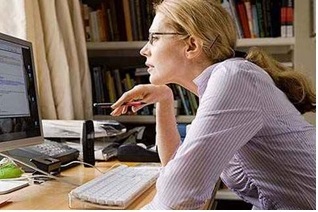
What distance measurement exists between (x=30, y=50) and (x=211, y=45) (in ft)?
2.18

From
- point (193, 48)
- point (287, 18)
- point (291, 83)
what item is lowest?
point (291, 83)

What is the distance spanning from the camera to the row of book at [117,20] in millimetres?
2492

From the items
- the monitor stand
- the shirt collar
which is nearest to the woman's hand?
the monitor stand

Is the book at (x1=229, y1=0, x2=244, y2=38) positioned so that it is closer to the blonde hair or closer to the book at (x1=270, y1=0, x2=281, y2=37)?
the book at (x1=270, y1=0, x2=281, y2=37)

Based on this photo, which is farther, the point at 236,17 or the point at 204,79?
the point at 236,17

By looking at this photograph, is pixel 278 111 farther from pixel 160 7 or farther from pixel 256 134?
pixel 160 7

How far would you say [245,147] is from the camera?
3.43 feet

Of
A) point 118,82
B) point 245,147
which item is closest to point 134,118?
point 118,82

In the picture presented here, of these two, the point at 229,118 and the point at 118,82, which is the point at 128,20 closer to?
the point at 118,82

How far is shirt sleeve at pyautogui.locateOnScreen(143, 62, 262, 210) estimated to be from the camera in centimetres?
86

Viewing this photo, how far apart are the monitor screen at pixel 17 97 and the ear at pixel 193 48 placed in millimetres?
527

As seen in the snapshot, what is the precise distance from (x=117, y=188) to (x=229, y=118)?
425mm

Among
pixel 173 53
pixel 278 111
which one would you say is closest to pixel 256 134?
pixel 278 111

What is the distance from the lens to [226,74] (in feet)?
3.14
